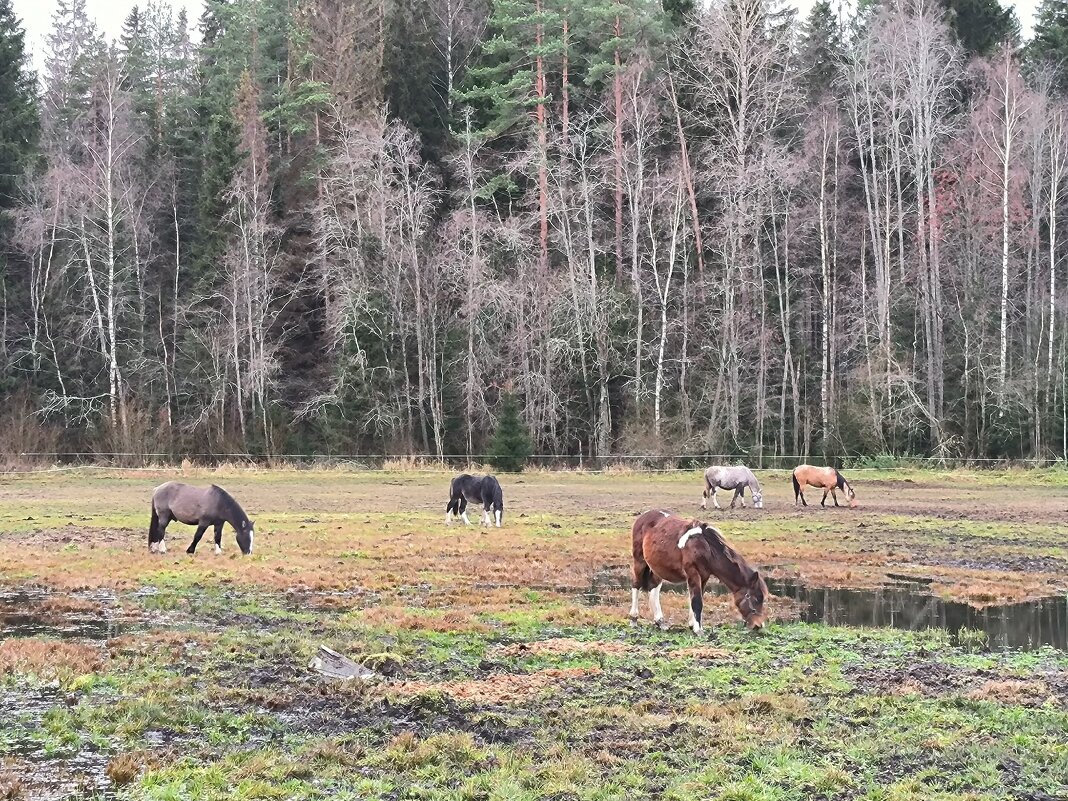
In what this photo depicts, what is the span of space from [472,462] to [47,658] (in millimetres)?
37935

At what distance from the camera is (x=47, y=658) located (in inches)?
441

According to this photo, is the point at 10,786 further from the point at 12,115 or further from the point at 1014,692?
the point at 12,115

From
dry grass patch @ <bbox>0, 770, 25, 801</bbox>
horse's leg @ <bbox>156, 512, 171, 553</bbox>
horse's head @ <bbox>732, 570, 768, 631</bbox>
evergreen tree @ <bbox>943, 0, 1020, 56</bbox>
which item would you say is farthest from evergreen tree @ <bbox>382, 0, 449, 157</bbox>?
dry grass patch @ <bbox>0, 770, 25, 801</bbox>

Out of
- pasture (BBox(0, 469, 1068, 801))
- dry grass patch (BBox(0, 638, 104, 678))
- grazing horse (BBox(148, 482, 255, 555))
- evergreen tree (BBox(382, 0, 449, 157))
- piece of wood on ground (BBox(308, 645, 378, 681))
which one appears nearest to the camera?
pasture (BBox(0, 469, 1068, 801))

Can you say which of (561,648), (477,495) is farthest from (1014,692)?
(477,495)

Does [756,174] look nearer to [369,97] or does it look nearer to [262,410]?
[369,97]

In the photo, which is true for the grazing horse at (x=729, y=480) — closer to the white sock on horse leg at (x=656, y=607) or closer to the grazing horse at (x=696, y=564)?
the white sock on horse leg at (x=656, y=607)

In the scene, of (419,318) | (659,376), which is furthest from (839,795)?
(419,318)

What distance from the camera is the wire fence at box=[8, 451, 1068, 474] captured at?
1859 inches

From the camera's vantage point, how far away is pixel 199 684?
10398mm

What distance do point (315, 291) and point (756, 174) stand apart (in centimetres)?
2548

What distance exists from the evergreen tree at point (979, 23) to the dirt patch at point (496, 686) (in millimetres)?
59891

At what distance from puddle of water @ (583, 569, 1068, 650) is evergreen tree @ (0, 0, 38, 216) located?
53.8 meters

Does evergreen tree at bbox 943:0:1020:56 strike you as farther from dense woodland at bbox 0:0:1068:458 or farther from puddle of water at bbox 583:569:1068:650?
puddle of water at bbox 583:569:1068:650
